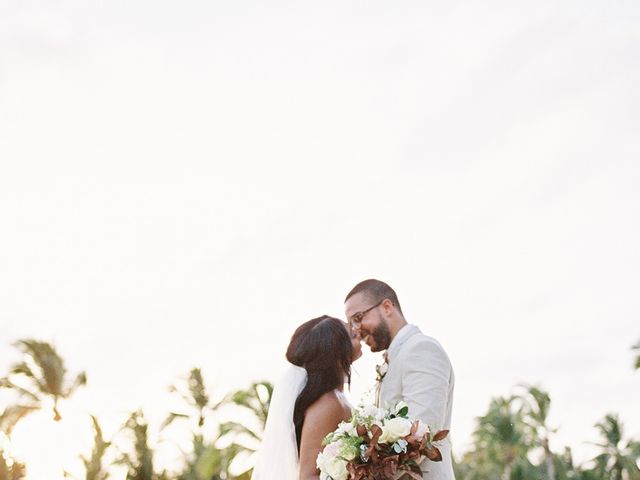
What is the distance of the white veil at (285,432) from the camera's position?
6688 mm

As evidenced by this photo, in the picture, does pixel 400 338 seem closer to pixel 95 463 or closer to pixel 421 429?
pixel 421 429

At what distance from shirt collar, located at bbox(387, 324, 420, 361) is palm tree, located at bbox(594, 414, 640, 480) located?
144 feet

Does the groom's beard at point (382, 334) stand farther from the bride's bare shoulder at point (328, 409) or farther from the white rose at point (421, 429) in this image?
the white rose at point (421, 429)

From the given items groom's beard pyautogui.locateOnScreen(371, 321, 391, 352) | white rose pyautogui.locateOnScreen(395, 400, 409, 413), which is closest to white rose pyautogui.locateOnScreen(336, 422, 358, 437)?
white rose pyautogui.locateOnScreen(395, 400, 409, 413)

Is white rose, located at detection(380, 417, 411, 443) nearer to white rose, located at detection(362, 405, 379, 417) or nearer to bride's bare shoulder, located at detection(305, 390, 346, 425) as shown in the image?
white rose, located at detection(362, 405, 379, 417)

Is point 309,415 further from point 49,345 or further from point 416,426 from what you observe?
point 49,345

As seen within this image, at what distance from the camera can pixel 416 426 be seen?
5461 millimetres

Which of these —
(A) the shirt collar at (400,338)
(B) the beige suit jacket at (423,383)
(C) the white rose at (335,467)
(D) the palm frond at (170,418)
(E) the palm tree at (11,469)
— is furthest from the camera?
(D) the palm frond at (170,418)

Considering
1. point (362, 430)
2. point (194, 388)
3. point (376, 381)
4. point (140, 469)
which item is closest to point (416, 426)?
point (362, 430)

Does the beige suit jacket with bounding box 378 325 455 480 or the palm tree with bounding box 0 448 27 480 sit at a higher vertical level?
the palm tree with bounding box 0 448 27 480

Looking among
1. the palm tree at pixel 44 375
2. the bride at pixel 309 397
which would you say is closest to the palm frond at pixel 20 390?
the palm tree at pixel 44 375

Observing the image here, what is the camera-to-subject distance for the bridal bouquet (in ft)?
17.8

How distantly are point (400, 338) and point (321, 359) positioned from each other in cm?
72

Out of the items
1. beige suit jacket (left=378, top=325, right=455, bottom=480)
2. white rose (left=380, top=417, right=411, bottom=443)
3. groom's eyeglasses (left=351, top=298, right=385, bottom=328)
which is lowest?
white rose (left=380, top=417, right=411, bottom=443)
